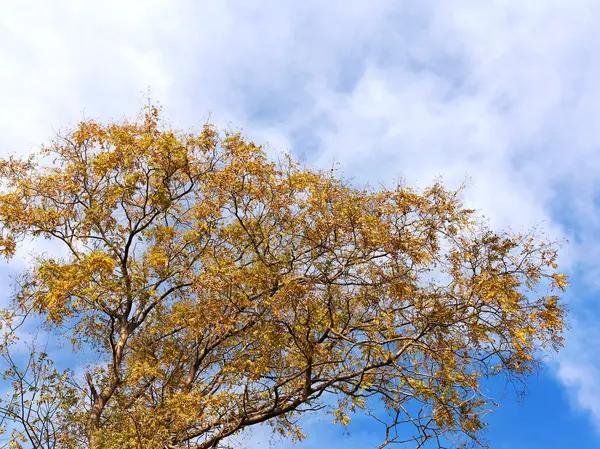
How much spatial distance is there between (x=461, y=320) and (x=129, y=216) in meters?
7.52

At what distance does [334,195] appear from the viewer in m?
10.5

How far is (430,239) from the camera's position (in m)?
9.66

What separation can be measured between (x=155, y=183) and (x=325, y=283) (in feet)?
17.0

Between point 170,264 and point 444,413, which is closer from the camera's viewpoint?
point 444,413

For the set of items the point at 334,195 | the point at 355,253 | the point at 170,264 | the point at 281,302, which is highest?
the point at 170,264

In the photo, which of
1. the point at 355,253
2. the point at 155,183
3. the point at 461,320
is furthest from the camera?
the point at 155,183

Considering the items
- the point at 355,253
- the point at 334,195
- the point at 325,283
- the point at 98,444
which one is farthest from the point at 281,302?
the point at 98,444

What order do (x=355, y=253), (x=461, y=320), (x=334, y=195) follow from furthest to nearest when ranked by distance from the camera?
(x=334, y=195) < (x=355, y=253) < (x=461, y=320)

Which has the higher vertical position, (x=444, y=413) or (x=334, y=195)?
(x=334, y=195)

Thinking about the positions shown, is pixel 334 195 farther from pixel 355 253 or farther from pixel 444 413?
pixel 444 413

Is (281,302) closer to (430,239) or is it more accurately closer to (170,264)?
(430,239)

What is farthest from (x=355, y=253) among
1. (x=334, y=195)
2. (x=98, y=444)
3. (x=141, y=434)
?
(x=98, y=444)

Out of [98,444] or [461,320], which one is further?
[98,444]

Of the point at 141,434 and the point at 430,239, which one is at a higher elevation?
the point at 430,239
